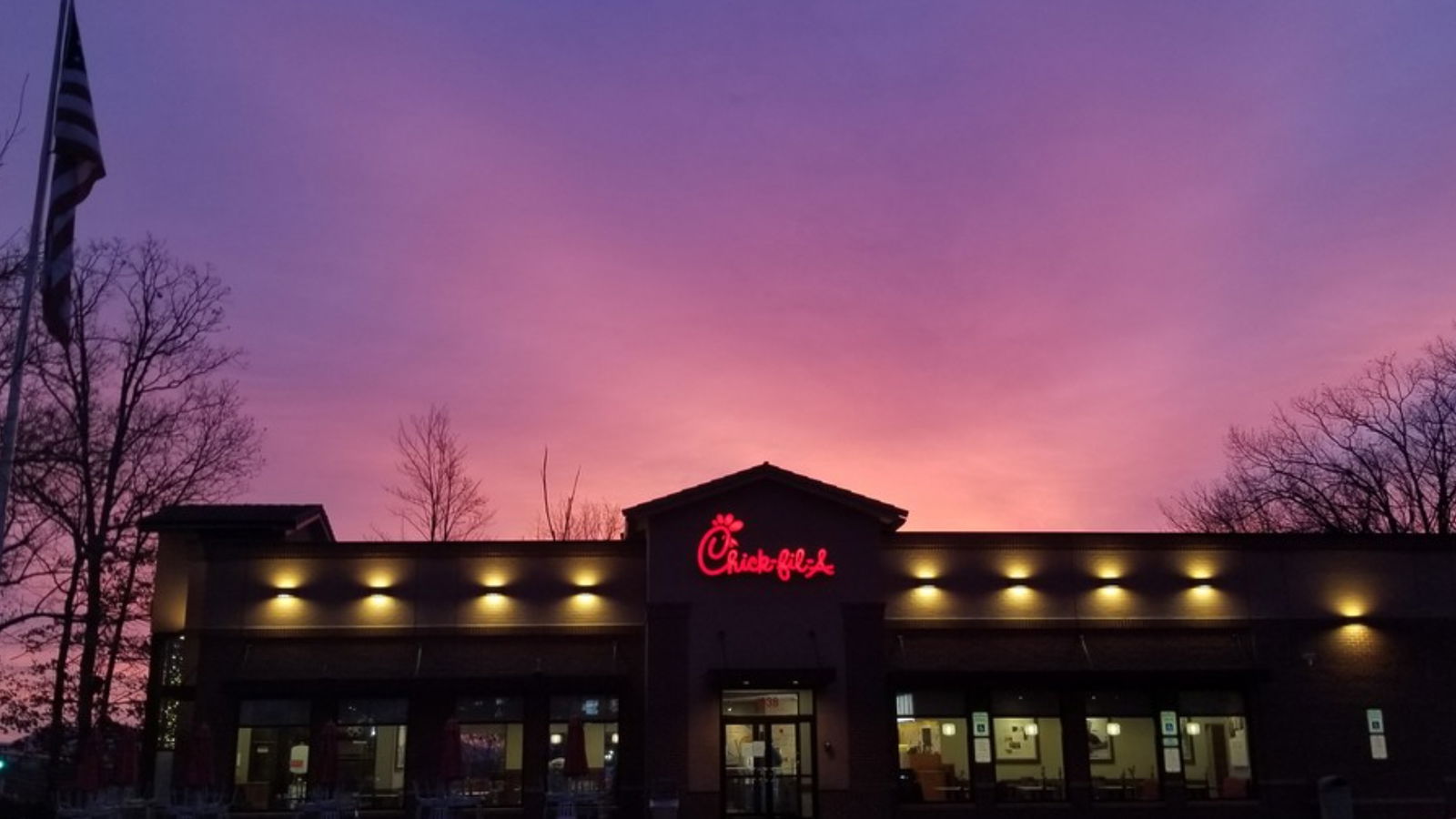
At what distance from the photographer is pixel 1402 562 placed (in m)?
33.5

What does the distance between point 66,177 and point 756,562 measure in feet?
58.9

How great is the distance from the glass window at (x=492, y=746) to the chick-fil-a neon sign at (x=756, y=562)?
5640 millimetres

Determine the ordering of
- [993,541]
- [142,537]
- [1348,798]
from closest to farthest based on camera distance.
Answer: [1348,798]
[993,541]
[142,537]

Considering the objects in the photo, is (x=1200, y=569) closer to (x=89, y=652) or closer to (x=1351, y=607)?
(x=1351, y=607)

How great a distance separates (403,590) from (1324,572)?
22953 mm

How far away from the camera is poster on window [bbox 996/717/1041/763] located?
31875 millimetres

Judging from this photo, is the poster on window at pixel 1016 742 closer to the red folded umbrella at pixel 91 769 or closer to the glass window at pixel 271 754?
the glass window at pixel 271 754

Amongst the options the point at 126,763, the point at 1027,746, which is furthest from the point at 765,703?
the point at 126,763

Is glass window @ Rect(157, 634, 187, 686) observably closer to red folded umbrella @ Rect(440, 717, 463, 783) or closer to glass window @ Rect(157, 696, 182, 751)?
glass window @ Rect(157, 696, 182, 751)

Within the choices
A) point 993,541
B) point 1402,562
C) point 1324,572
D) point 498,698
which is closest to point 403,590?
point 498,698

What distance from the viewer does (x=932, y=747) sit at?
105 feet

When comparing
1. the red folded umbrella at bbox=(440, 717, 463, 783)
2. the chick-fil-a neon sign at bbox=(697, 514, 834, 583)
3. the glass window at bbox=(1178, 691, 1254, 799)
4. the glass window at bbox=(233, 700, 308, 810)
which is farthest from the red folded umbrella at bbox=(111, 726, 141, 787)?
the glass window at bbox=(1178, 691, 1254, 799)

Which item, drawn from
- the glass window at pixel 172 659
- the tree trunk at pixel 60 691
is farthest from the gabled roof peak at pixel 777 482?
the tree trunk at pixel 60 691

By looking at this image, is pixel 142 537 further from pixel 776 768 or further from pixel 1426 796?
pixel 1426 796
